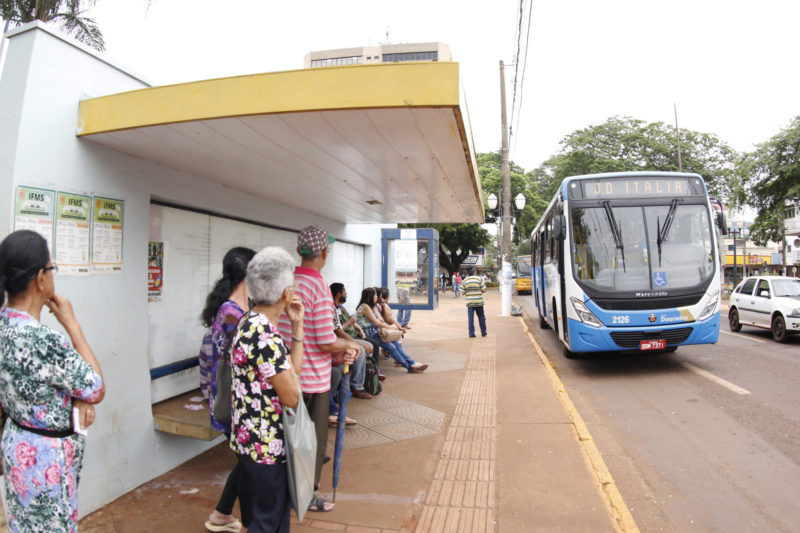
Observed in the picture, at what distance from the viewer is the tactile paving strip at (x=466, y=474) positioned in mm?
3172

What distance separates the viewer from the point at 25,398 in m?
1.85

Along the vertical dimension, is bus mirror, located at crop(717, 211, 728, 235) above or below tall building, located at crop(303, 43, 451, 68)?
below

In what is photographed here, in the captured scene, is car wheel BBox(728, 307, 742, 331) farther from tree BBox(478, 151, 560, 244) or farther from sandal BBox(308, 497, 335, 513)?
tree BBox(478, 151, 560, 244)

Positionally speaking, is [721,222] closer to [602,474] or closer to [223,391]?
[602,474]

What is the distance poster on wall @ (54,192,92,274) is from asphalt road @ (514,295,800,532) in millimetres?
4296

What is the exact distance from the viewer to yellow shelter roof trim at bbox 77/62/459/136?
2939mm

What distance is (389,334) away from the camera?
6285mm

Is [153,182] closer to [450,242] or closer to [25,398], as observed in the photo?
[25,398]

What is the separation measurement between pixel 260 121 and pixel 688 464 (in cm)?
453

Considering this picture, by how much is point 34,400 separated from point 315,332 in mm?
1501

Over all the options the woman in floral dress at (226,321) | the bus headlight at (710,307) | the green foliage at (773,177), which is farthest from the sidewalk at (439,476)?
the green foliage at (773,177)

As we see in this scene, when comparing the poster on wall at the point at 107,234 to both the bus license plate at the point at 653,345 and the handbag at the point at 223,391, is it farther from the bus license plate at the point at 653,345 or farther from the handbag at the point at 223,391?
the bus license plate at the point at 653,345

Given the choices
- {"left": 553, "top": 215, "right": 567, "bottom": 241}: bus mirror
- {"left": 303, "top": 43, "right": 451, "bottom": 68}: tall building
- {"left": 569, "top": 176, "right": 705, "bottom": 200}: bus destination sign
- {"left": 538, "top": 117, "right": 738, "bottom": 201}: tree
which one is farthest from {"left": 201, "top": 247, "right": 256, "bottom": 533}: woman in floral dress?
{"left": 303, "top": 43, "right": 451, "bottom": 68}: tall building

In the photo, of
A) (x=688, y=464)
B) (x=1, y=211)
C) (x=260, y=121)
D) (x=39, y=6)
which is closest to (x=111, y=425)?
(x=1, y=211)
